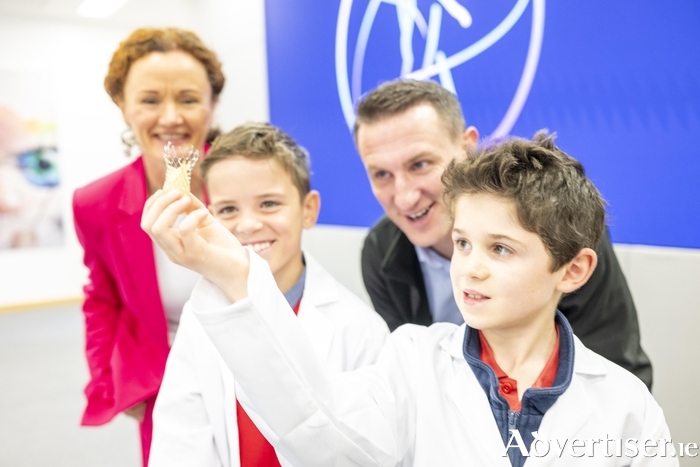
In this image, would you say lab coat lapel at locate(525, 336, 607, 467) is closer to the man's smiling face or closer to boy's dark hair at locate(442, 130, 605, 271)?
boy's dark hair at locate(442, 130, 605, 271)

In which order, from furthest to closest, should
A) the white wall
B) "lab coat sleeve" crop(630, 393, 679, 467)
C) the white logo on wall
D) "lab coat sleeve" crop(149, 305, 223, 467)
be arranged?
the white wall < the white logo on wall < "lab coat sleeve" crop(149, 305, 223, 467) < "lab coat sleeve" crop(630, 393, 679, 467)

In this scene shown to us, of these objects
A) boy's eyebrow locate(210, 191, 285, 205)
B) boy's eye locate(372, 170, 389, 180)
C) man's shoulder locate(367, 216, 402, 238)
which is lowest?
man's shoulder locate(367, 216, 402, 238)

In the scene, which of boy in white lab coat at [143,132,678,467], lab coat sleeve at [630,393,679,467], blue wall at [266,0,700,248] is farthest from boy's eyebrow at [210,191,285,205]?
blue wall at [266,0,700,248]

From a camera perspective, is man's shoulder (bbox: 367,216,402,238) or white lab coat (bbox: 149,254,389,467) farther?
man's shoulder (bbox: 367,216,402,238)

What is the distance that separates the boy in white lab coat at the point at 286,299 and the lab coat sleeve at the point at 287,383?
8.5 inches

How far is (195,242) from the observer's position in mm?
832

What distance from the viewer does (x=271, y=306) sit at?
2.80ft

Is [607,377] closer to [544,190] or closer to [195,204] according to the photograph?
[544,190]

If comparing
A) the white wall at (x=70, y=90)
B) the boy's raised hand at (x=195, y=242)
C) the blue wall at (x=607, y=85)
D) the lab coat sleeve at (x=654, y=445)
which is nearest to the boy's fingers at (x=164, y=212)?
the boy's raised hand at (x=195, y=242)

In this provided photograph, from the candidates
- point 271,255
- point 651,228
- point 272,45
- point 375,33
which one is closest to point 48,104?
point 272,45

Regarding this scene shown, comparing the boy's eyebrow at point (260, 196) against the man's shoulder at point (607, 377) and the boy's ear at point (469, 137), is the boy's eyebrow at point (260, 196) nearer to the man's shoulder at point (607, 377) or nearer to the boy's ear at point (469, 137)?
the boy's ear at point (469, 137)

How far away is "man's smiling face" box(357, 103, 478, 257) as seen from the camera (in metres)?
1.48

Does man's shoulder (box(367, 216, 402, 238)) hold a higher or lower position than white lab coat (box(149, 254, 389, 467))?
higher

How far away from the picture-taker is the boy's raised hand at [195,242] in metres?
0.82
